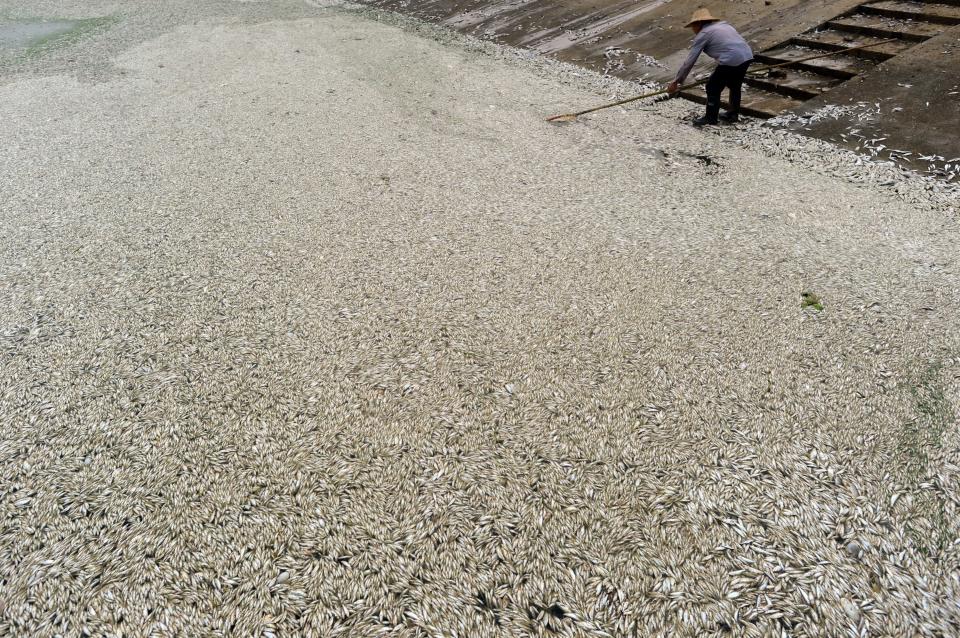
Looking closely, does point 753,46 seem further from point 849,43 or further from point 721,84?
point 721,84

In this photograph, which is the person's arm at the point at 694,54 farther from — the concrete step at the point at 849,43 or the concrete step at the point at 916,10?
the concrete step at the point at 916,10

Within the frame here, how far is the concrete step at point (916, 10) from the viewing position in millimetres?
5520

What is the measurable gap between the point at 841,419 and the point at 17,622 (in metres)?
2.96

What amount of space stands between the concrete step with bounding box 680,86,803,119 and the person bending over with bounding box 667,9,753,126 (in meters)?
0.16

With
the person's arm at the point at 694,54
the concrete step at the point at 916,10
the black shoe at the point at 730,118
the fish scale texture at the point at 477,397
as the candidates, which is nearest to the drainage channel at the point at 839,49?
the concrete step at the point at 916,10

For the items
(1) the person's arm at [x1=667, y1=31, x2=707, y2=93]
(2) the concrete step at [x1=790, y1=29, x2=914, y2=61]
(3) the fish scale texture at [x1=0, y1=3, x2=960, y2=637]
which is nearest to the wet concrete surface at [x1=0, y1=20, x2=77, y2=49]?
(3) the fish scale texture at [x1=0, y1=3, x2=960, y2=637]

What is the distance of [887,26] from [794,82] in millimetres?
1464

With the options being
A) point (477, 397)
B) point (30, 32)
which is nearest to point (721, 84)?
point (477, 397)

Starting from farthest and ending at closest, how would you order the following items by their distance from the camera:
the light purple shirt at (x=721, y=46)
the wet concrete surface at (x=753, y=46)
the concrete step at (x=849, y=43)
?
1. the concrete step at (x=849, y=43)
2. the light purple shirt at (x=721, y=46)
3. the wet concrete surface at (x=753, y=46)

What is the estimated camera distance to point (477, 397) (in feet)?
7.87

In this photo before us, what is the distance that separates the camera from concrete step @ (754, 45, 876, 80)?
17.0 ft

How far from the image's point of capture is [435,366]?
2555 millimetres

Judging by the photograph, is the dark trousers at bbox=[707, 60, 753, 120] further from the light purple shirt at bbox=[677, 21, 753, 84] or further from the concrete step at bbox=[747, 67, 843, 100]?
the concrete step at bbox=[747, 67, 843, 100]

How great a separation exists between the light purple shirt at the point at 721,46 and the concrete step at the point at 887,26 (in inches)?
75.2
